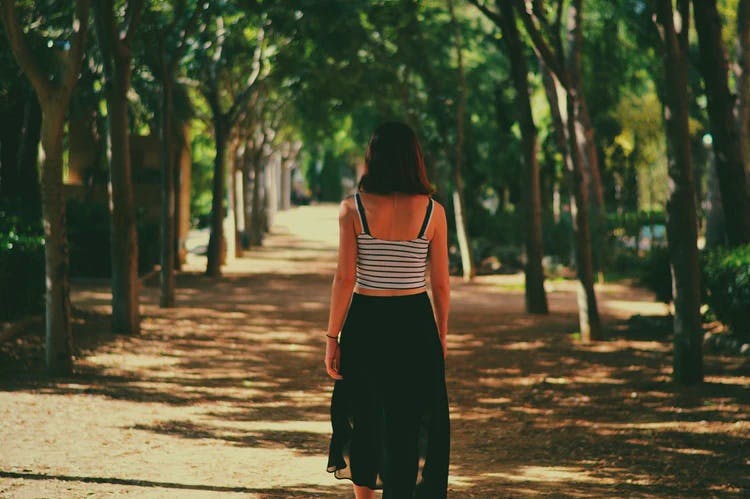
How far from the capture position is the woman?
15.6 ft

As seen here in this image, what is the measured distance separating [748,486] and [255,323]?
9.97m

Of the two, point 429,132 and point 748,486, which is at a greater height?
point 429,132

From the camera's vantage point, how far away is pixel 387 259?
15.7 feet

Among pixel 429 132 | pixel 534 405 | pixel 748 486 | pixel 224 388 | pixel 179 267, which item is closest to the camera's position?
pixel 748 486

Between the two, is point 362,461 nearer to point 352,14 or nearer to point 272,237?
point 352,14

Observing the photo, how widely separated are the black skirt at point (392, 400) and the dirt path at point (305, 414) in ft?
5.04

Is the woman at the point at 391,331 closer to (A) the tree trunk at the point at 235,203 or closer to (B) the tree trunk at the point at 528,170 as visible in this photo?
(B) the tree trunk at the point at 528,170

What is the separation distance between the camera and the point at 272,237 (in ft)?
139

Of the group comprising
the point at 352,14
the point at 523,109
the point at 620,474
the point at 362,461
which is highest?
the point at 352,14

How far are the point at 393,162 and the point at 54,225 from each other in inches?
247

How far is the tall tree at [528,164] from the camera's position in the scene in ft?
50.3

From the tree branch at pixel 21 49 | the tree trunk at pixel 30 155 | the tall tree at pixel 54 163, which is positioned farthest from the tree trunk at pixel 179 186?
the tree branch at pixel 21 49

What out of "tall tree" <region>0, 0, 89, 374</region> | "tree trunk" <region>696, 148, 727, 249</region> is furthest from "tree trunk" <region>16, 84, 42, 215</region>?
"tree trunk" <region>696, 148, 727, 249</region>

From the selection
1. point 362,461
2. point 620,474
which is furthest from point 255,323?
point 362,461
